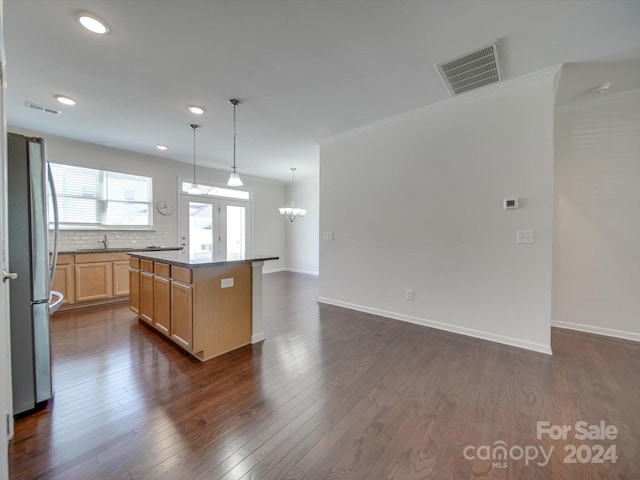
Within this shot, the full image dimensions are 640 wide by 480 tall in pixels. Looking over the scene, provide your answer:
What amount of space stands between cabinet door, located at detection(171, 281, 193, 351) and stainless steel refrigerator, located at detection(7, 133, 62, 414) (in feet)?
3.06

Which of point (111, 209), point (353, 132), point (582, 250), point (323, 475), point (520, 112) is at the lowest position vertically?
point (323, 475)

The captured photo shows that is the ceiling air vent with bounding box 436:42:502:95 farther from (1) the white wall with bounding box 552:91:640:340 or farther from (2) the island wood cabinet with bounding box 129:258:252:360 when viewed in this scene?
(2) the island wood cabinet with bounding box 129:258:252:360

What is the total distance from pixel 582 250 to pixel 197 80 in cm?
479

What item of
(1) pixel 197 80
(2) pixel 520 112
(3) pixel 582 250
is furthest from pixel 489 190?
(1) pixel 197 80

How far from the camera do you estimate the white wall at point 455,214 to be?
2727 millimetres

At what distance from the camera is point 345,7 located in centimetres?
187

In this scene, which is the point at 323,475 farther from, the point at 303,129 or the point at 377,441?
the point at 303,129

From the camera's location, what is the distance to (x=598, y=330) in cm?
319

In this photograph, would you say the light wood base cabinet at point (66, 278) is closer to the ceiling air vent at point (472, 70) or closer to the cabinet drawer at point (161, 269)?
the cabinet drawer at point (161, 269)

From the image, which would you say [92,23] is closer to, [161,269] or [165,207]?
[161,269]

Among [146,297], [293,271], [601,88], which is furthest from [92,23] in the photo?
[293,271]

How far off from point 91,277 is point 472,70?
5.90m

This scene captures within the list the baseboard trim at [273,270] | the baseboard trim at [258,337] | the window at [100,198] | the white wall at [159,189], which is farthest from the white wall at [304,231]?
the baseboard trim at [258,337]

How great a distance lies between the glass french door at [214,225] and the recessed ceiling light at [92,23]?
4070 millimetres
